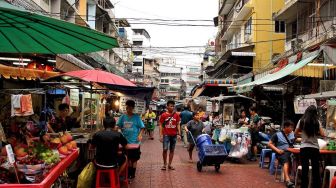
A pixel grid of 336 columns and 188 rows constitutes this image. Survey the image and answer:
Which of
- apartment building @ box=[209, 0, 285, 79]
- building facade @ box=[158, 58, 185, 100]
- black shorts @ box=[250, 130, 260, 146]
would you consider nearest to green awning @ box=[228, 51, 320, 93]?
black shorts @ box=[250, 130, 260, 146]

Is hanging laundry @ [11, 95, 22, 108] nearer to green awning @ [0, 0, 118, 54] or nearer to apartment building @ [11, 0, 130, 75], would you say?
apartment building @ [11, 0, 130, 75]

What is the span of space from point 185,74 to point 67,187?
4213 inches

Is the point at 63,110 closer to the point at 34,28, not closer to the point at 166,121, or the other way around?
the point at 166,121

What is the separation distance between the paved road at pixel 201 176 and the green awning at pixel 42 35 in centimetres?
414

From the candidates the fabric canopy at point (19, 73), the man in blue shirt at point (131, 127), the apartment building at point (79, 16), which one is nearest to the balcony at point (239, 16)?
the apartment building at point (79, 16)

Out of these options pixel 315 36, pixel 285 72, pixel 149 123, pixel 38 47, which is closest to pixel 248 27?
pixel 149 123

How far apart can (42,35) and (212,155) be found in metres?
6.63

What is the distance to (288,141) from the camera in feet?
31.2

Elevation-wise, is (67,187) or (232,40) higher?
(232,40)

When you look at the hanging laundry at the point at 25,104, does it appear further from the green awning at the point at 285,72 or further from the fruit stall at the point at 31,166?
the green awning at the point at 285,72

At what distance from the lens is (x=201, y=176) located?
10508 mm

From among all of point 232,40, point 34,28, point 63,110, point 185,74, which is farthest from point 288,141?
point 185,74

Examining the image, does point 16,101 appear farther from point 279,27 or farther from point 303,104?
point 279,27

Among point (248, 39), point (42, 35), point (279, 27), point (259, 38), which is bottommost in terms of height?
point (42, 35)
